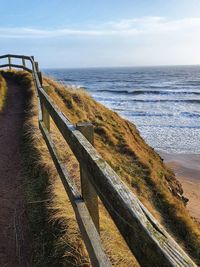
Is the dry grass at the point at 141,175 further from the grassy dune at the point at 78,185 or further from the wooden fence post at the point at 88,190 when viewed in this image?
the wooden fence post at the point at 88,190

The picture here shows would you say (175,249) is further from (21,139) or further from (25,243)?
(21,139)

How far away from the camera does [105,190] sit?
7.48 feet

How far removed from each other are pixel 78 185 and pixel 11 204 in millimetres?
991

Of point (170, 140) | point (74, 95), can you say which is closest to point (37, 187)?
point (74, 95)

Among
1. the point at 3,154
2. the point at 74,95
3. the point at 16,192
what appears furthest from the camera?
the point at 74,95

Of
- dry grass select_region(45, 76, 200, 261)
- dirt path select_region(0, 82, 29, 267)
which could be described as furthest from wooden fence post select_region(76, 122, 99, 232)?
dry grass select_region(45, 76, 200, 261)

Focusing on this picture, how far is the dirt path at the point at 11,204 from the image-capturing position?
13.3 ft

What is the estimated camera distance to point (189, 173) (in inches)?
621

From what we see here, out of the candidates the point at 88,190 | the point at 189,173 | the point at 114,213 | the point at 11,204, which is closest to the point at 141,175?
the point at 11,204

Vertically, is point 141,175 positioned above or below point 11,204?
below

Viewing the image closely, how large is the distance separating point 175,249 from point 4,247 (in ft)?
9.66

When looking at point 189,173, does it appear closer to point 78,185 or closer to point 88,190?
point 78,185

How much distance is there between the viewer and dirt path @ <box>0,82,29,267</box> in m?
4.05

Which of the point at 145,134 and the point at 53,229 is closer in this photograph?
the point at 53,229
